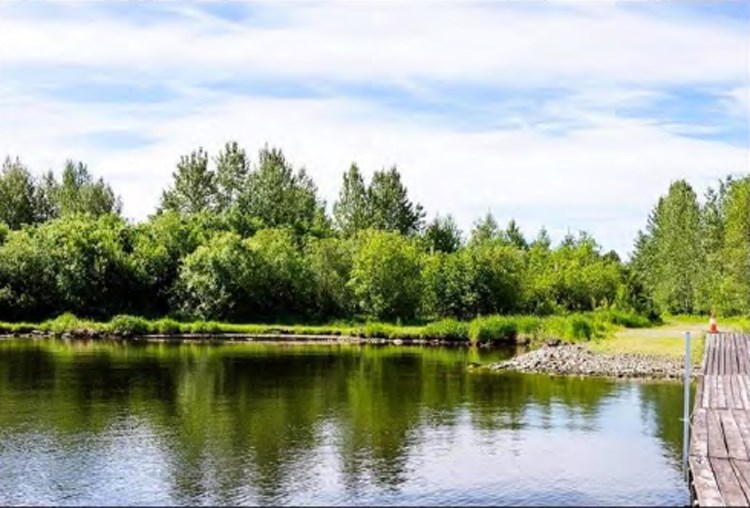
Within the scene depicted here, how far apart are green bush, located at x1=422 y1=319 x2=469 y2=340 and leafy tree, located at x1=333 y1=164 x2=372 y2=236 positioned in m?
41.2

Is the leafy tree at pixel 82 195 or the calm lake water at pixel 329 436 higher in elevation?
the leafy tree at pixel 82 195

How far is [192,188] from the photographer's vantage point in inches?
4894

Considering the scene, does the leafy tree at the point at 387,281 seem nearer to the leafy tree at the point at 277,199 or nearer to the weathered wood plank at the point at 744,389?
the leafy tree at the point at 277,199

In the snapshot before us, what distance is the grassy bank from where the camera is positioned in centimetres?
7856

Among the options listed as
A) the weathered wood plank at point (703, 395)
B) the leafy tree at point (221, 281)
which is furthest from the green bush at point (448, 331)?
the weathered wood plank at point (703, 395)

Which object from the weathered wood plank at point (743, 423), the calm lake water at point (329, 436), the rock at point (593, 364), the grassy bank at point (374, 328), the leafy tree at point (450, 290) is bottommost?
the calm lake water at point (329, 436)

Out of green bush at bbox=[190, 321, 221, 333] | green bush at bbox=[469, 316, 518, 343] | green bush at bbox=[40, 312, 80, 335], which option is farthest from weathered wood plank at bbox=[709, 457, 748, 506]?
green bush at bbox=[40, 312, 80, 335]

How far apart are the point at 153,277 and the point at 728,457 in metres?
78.9

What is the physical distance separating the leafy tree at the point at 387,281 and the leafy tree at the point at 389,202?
24753 mm

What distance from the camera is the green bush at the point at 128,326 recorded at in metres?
86.1

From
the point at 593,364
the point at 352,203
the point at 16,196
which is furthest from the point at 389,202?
the point at 593,364

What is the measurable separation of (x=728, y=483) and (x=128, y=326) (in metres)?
69.3

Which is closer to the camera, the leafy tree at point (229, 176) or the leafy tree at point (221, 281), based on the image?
the leafy tree at point (221, 281)

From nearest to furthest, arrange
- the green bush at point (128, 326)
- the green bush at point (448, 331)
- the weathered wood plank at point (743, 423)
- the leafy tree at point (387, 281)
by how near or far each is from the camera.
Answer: the weathered wood plank at point (743, 423) < the green bush at point (448, 331) < the green bush at point (128, 326) < the leafy tree at point (387, 281)
